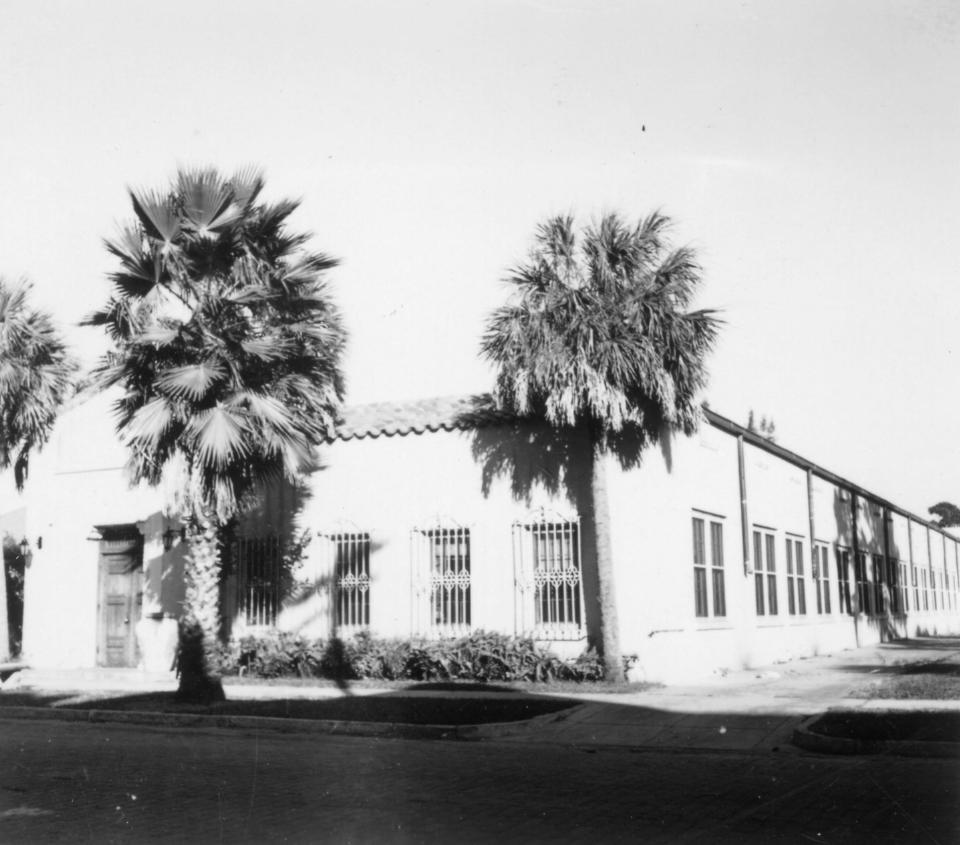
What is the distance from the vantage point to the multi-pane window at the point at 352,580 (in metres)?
18.5

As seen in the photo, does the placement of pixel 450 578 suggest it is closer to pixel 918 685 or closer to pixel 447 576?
pixel 447 576

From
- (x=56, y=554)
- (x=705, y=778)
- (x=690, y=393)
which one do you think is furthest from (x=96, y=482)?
(x=705, y=778)

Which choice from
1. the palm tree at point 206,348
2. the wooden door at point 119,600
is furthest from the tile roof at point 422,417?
the wooden door at point 119,600

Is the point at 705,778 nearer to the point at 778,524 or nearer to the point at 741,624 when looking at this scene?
the point at 741,624

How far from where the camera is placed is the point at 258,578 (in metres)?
19.4

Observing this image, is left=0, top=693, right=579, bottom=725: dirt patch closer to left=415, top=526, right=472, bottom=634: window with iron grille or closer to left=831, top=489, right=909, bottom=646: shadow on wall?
left=415, top=526, right=472, bottom=634: window with iron grille

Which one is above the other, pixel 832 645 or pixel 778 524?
pixel 778 524

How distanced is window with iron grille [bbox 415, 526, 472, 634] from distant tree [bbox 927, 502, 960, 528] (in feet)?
232

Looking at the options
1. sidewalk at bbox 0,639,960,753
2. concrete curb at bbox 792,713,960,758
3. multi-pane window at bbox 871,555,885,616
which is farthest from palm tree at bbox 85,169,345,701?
multi-pane window at bbox 871,555,885,616

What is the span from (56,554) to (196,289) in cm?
888

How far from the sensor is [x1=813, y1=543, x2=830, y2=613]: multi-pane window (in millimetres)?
25016

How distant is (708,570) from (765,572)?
3.60 m

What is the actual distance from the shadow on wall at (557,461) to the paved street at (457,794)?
5977 mm

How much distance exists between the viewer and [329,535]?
62.4 feet
